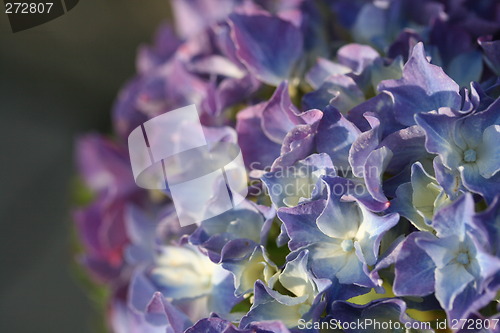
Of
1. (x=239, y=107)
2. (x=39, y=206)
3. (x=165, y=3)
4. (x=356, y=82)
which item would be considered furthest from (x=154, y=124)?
(x=165, y=3)

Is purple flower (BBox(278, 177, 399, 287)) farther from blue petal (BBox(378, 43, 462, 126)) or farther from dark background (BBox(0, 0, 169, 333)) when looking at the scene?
dark background (BBox(0, 0, 169, 333))

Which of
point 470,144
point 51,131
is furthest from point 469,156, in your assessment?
point 51,131

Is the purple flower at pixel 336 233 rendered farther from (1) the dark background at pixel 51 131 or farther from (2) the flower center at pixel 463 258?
(1) the dark background at pixel 51 131

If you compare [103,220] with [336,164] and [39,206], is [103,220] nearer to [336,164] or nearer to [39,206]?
[336,164]

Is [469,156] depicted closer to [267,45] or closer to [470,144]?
[470,144]

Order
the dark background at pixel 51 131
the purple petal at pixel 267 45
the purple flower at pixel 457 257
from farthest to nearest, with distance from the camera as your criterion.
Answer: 1. the dark background at pixel 51 131
2. the purple petal at pixel 267 45
3. the purple flower at pixel 457 257

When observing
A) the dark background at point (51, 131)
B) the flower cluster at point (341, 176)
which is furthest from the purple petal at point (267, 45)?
the dark background at point (51, 131)
